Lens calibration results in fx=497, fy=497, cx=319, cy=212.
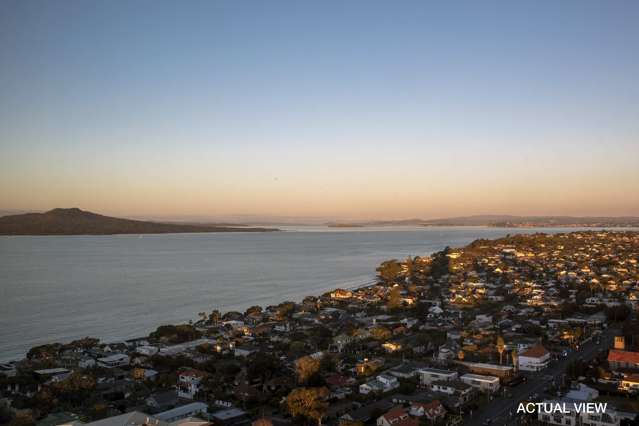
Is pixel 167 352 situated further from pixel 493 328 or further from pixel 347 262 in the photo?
pixel 347 262

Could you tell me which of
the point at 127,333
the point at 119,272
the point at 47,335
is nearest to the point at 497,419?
the point at 127,333

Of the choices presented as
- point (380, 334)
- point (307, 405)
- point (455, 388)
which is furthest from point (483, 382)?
point (380, 334)

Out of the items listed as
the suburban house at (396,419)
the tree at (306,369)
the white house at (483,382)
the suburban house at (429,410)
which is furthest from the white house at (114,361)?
the white house at (483,382)

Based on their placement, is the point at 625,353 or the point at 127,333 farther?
the point at 127,333

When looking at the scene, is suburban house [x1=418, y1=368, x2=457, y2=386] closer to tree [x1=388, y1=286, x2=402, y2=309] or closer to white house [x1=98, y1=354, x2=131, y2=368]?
white house [x1=98, y1=354, x2=131, y2=368]

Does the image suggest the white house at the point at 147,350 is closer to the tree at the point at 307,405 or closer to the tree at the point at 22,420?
the tree at the point at 22,420

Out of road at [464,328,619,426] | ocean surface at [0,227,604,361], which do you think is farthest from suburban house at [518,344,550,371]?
ocean surface at [0,227,604,361]
